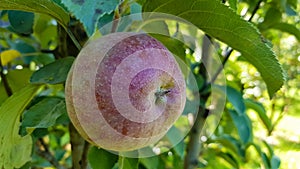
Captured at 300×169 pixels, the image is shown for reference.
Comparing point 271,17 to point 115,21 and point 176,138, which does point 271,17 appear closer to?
point 176,138

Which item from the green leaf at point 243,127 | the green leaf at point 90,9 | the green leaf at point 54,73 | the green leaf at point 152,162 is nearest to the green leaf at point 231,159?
the green leaf at point 243,127

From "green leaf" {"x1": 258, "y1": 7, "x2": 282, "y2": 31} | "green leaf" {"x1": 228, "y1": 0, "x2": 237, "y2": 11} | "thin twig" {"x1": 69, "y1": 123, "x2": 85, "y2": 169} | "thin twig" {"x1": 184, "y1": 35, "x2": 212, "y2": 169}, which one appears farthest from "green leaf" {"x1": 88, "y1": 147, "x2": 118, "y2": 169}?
"green leaf" {"x1": 258, "y1": 7, "x2": 282, "y2": 31}

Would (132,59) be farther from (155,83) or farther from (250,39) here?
(250,39)

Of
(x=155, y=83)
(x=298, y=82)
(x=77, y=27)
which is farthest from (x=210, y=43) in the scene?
(x=298, y=82)

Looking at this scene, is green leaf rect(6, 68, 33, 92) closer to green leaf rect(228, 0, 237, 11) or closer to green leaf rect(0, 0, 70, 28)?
green leaf rect(0, 0, 70, 28)

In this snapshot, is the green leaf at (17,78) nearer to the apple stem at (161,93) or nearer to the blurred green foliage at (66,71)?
the blurred green foliage at (66,71)

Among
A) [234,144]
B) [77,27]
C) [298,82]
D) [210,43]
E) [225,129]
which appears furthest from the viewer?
[298,82]

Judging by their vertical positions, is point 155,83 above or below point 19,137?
above
